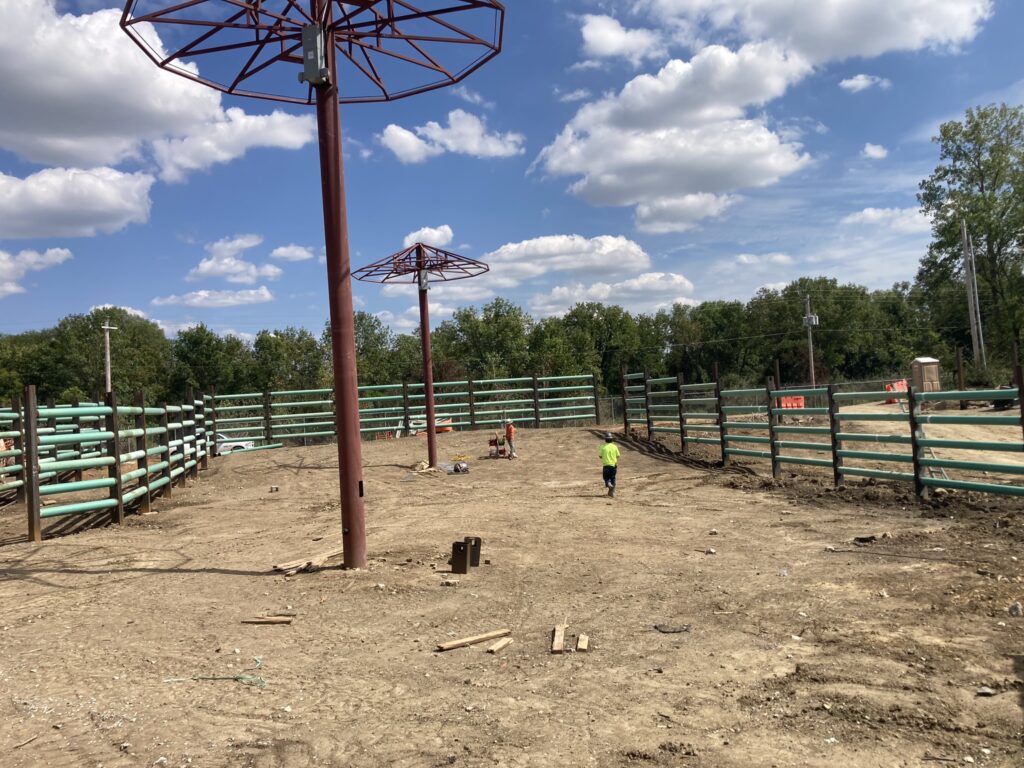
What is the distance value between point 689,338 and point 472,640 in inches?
3425

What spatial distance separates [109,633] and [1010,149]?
181 ft

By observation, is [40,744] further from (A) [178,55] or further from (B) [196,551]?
(A) [178,55]

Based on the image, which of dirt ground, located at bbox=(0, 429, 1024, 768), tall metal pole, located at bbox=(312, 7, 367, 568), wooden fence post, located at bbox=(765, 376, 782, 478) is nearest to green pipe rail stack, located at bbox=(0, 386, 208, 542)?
dirt ground, located at bbox=(0, 429, 1024, 768)

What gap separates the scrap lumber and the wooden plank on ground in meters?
0.10

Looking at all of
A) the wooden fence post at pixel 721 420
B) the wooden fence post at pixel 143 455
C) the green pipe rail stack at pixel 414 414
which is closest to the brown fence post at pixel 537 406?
the green pipe rail stack at pixel 414 414

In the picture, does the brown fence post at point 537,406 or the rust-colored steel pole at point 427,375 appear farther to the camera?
the brown fence post at point 537,406

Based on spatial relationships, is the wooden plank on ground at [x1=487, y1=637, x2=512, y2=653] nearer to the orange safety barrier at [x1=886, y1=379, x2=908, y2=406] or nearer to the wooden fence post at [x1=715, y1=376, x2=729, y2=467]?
the wooden fence post at [x1=715, y1=376, x2=729, y2=467]

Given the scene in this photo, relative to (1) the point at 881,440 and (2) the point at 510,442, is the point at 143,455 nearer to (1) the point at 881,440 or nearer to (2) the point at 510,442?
(2) the point at 510,442

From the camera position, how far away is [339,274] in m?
7.55

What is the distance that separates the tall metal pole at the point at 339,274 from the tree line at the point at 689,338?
35.8 metres

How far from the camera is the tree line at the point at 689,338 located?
4653 centimetres

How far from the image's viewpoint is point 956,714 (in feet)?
12.0

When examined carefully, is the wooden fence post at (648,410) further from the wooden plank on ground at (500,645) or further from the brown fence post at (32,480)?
the wooden plank on ground at (500,645)

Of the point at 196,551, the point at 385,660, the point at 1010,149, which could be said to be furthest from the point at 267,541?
the point at 1010,149
